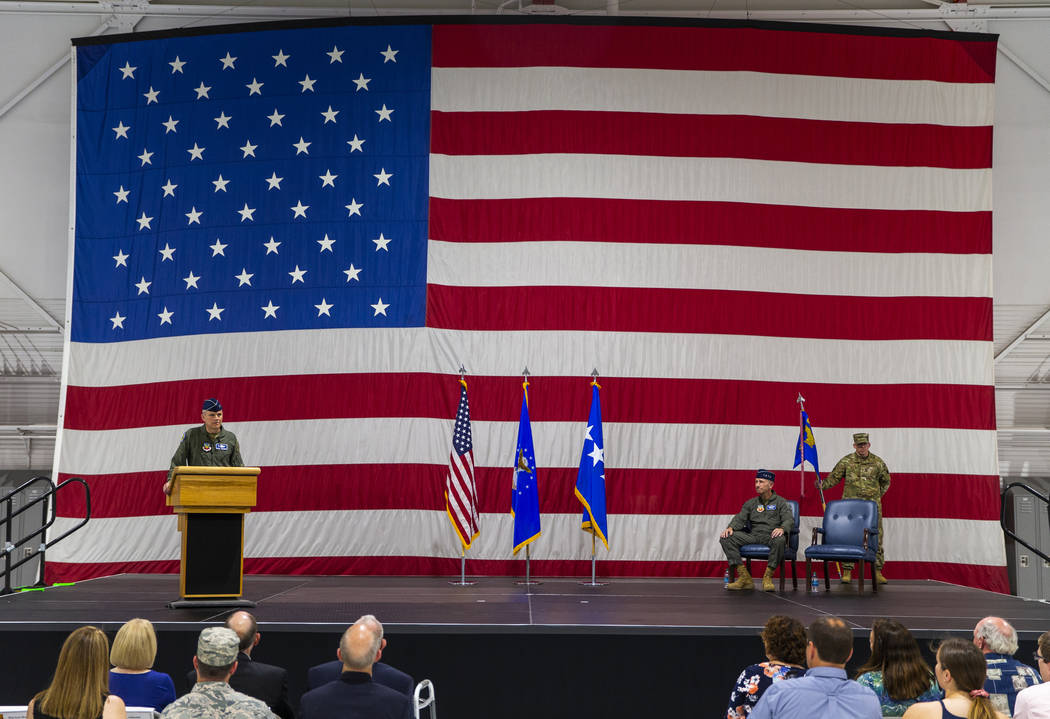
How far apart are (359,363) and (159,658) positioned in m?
4.70

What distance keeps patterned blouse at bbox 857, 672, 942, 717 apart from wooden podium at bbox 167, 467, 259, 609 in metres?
4.34

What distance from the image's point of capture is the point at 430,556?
10.2 m

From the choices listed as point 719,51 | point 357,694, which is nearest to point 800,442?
point 719,51

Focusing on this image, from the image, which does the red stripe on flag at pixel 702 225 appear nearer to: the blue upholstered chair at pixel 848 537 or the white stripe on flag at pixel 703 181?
the white stripe on flag at pixel 703 181

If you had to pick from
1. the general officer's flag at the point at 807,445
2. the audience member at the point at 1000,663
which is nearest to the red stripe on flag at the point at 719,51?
the general officer's flag at the point at 807,445

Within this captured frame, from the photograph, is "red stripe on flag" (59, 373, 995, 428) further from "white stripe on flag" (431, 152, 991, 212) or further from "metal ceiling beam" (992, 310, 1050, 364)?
"white stripe on flag" (431, 152, 991, 212)

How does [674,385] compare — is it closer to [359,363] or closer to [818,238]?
[818,238]

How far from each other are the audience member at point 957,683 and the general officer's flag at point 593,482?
5.75m

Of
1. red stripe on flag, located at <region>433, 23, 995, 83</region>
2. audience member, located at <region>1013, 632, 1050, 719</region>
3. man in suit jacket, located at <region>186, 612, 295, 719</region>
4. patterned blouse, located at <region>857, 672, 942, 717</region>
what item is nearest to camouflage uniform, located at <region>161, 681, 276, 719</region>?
man in suit jacket, located at <region>186, 612, 295, 719</region>

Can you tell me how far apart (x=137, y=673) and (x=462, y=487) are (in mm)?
5611

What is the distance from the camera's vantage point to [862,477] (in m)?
9.84

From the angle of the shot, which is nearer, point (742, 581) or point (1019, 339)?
point (742, 581)

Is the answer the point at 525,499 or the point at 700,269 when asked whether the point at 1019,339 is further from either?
the point at 525,499

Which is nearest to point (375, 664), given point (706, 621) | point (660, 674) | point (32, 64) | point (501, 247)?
point (660, 674)
